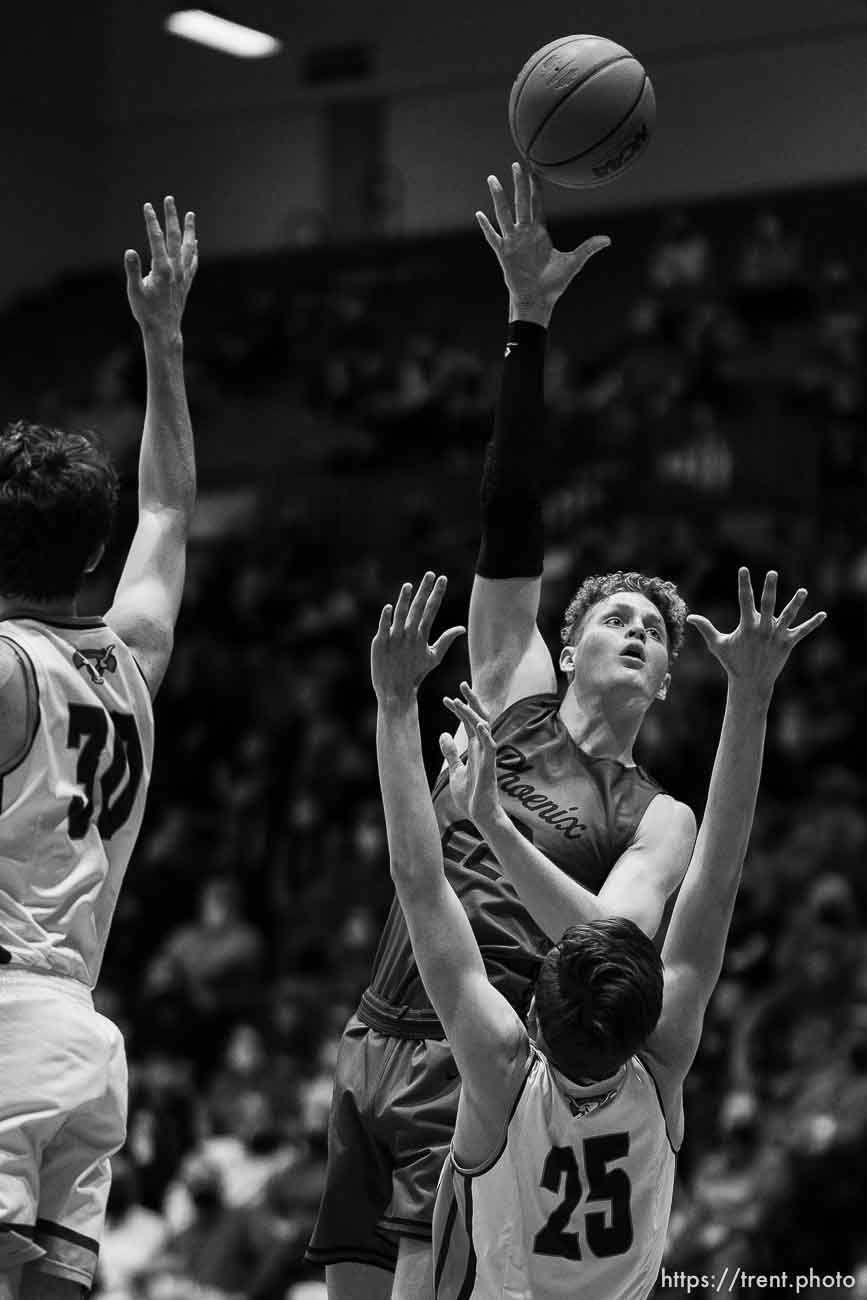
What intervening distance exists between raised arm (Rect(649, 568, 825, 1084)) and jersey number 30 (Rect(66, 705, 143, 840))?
96 cm

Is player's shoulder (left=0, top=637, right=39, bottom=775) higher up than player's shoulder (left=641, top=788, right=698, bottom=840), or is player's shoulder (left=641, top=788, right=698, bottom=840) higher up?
player's shoulder (left=0, top=637, right=39, bottom=775)

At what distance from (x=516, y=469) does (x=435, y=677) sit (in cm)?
762

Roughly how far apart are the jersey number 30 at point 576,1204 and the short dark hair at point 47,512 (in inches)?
45.7

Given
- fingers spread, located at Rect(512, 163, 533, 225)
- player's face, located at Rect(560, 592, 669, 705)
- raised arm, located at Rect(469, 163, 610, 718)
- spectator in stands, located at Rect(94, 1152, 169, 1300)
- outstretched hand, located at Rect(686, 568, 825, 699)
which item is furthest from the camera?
spectator in stands, located at Rect(94, 1152, 169, 1300)

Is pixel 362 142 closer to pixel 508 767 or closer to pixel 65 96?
pixel 65 96

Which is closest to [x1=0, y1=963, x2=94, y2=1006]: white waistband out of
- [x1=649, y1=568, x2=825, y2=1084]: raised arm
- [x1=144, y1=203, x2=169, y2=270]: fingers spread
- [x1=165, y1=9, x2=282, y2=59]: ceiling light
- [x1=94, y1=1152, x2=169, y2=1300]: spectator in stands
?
[x1=649, y1=568, x2=825, y2=1084]: raised arm

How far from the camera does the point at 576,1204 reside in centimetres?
Answer: 315

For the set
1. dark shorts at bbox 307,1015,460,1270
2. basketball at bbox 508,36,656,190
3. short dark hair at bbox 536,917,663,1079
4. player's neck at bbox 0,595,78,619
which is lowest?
dark shorts at bbox 307,1015,460,1270

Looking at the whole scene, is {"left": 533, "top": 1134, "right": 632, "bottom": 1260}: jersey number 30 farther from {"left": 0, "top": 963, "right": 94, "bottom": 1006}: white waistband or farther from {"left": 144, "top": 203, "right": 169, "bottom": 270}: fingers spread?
{"left": 144, "top": 203, "right": 169, "bottom": 270}: fingers spread

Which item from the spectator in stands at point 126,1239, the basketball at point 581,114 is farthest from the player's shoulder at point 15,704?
the spectator in stands at point 126,1239

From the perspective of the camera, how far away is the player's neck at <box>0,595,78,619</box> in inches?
119

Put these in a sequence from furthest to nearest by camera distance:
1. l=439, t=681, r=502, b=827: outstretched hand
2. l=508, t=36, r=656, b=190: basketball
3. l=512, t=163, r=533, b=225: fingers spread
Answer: l=508, t=36, r=656, b=190: basketball
l=512, t=163, r=533, b=225: fingers spread
l=439, t=681, r=502, b=827: outstretched hand

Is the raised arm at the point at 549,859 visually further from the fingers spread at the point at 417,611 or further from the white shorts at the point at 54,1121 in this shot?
the white shorts at the point at 54,1121

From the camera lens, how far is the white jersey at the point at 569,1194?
315 cm
